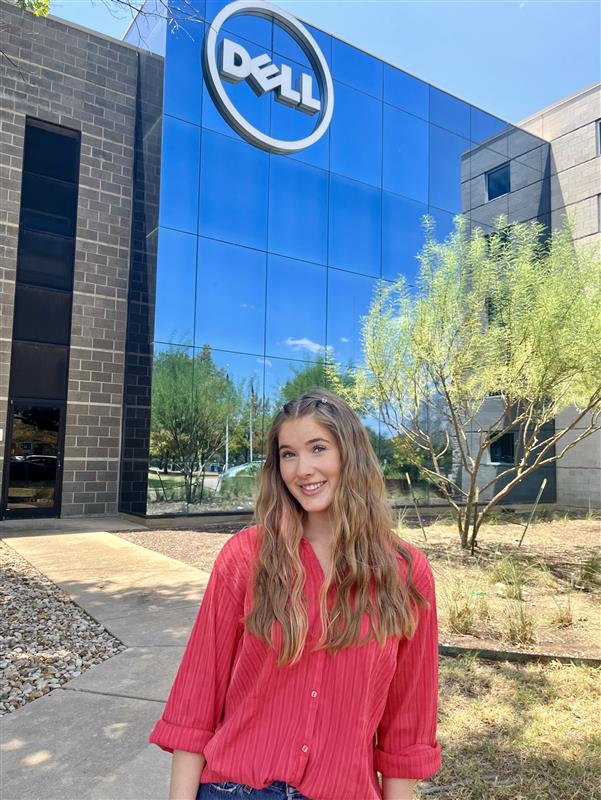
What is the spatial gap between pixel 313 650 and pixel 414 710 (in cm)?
31

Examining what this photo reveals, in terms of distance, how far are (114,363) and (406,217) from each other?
897cm

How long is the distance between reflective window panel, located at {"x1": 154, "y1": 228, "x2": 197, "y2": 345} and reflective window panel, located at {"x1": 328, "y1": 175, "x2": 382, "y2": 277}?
3942mm

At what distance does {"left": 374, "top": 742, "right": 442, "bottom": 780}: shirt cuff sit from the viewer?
1.32m

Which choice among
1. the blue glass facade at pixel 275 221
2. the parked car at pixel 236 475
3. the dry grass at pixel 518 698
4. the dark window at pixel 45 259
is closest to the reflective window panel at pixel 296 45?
the blue glass facade at pixel 275 221

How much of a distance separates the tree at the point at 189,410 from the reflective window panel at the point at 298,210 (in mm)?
3499

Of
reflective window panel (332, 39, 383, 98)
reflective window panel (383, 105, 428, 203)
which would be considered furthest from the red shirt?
reflective window panel (332, 39, 383, 98)

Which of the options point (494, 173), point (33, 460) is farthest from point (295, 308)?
point (494, 173)

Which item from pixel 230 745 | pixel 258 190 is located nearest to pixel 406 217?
pixel 258 190

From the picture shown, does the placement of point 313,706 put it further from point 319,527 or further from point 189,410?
point 189,410

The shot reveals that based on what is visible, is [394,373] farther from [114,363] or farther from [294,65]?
[294,65]

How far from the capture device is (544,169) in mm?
19000

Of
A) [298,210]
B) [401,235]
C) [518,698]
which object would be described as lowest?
[518,698]

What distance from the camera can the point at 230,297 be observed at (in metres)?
12.6

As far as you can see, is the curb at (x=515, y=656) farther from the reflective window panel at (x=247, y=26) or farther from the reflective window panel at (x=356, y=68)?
the reflective window panel at (x=356, y=68)
